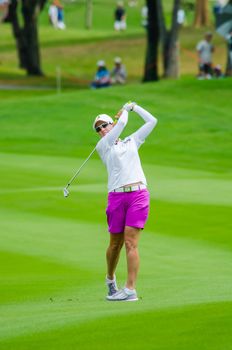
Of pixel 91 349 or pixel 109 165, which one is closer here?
pixel 91 349

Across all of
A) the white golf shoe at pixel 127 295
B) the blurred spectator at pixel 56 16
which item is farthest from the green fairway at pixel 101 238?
the blurred spectator at pixel 56 16

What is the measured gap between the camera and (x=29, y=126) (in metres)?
35.9

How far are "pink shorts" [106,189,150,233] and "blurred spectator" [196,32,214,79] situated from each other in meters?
35.0

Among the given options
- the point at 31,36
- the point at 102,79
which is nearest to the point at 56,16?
the point at 31,36

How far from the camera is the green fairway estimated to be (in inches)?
400

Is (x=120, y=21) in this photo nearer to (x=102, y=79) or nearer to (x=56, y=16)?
(x=56, y=16)

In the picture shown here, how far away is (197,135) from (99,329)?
24.0 metres

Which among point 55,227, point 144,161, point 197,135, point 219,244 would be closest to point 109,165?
point 219,244

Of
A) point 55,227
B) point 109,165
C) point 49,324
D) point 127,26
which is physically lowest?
point 127,26

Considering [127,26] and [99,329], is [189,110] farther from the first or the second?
[127,26]

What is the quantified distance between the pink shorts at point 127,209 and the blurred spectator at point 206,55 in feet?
115

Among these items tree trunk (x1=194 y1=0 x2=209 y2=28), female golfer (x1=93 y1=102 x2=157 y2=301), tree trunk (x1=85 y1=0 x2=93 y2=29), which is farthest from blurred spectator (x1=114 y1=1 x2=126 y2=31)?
female golfer (x1=93 y1=102 x2=157 y2=301)

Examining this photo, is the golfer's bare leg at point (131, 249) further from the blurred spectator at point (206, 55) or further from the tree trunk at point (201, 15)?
the tree trunk at point (201, 15)

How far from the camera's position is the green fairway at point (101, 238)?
10170mm
